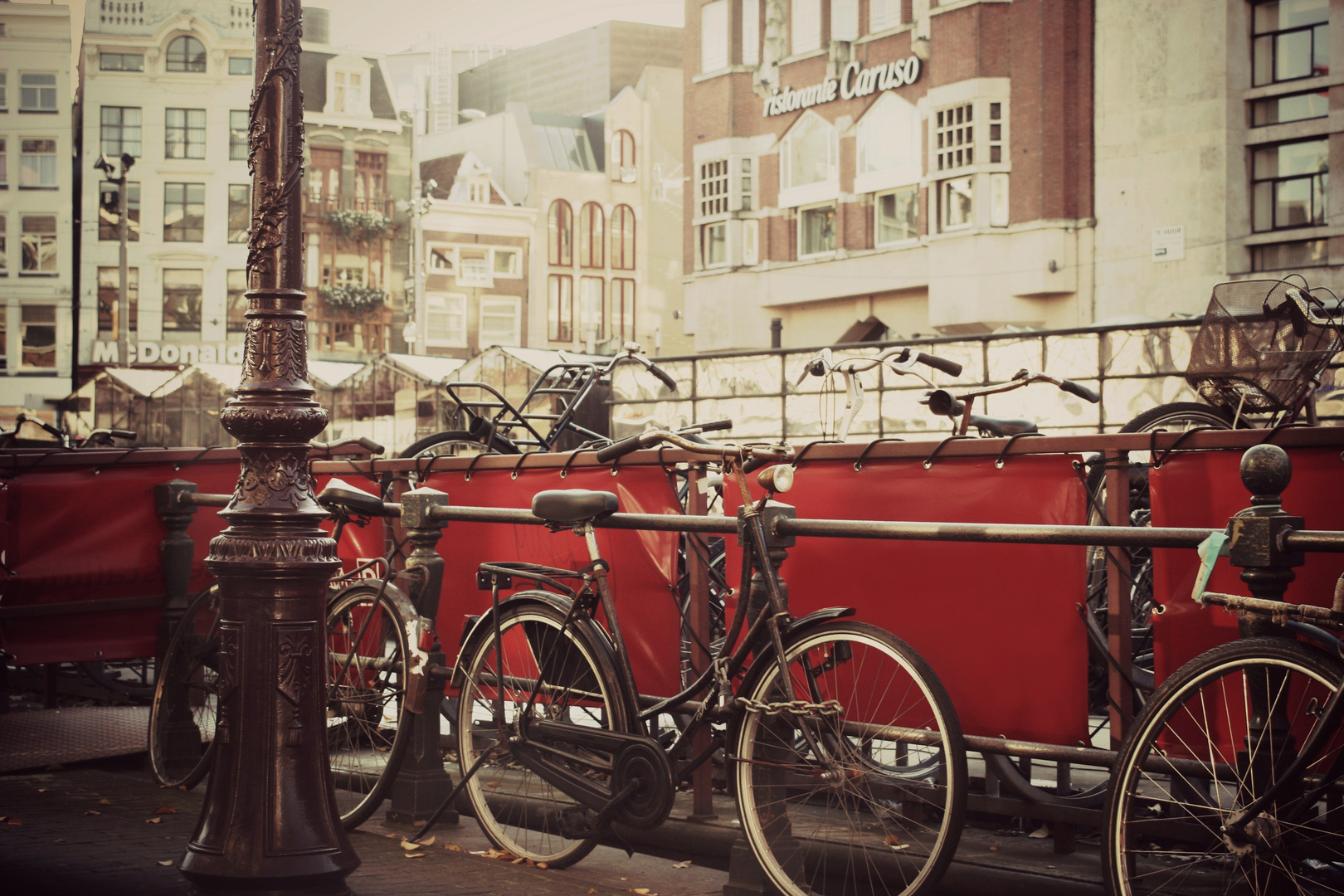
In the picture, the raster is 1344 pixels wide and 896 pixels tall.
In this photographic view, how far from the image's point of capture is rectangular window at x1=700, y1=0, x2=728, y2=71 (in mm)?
43156

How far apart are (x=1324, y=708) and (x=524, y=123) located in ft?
211

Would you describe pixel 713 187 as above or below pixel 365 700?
above

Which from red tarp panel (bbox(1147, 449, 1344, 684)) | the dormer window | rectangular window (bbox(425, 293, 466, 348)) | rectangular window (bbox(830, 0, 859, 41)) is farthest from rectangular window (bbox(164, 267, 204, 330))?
red tarp panel (bbox(1147, 449, 1344, 684))

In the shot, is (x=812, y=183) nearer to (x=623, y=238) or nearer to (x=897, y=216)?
(x=897, y=216)

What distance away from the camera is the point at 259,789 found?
4109mm

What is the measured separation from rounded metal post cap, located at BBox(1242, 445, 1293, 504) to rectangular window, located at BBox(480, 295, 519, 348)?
58.9m

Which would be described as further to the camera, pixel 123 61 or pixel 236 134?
pixel 236 134

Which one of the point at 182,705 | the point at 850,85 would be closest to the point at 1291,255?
the point at 850,85

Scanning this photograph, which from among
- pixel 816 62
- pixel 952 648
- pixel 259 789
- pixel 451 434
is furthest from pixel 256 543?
pixel 816 62

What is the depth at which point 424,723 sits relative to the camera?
5500mm

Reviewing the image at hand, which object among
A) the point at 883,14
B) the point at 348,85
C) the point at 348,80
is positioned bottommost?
the point at 883,14

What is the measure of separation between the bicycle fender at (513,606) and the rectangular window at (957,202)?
32.3 metres

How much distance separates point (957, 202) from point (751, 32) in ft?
34.7

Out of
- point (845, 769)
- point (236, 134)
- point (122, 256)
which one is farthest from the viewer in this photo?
point (236, 134)
